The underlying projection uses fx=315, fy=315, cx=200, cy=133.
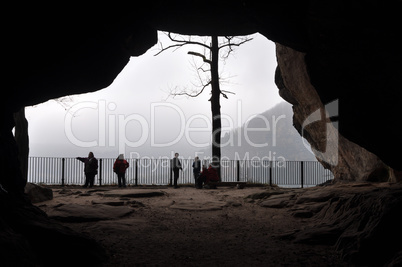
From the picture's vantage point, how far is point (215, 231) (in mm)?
6531

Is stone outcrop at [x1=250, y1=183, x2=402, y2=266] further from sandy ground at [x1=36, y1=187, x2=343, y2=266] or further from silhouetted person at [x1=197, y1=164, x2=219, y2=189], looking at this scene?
silhouetted person at [x1=197, y1=164, x2=219, y2=189]

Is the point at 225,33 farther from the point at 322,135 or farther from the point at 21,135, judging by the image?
the point at 21,135

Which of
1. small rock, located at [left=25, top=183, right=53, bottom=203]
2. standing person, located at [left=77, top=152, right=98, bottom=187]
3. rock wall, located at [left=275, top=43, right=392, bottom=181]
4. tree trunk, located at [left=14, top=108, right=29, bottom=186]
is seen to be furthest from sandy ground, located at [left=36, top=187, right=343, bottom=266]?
tree trunk, located at [left=14, top=108, right=29, bottom=186]

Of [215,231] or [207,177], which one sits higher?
[207,177]

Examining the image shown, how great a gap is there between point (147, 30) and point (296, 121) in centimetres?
1115

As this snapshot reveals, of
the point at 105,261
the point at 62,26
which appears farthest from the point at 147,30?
the point at 105,261

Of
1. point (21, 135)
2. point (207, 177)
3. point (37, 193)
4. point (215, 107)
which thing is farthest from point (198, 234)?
point (215, 107)

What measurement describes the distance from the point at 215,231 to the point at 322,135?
31.8ft

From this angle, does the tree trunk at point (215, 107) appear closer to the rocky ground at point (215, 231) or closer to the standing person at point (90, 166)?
the standing person at point (90, 166)

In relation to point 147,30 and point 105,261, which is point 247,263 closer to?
point 105,261

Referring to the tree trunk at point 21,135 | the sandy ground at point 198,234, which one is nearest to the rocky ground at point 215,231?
the sandy ground at point 198,234

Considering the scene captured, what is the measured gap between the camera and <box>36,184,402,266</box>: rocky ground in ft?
15.1

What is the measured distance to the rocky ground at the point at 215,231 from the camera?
461 centimetres

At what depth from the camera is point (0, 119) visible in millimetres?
6320
